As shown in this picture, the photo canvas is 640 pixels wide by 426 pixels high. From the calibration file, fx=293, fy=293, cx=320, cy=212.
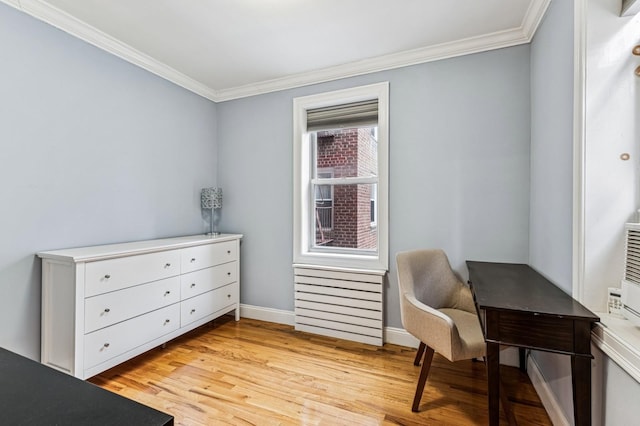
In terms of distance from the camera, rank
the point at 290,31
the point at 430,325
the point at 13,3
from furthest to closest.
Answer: the point at 290,31 → the point at 13,3 → the point at 430,325

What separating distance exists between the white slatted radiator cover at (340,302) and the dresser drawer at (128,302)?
1134 millimetres

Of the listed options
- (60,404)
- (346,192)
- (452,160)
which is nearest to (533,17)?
(452,160)

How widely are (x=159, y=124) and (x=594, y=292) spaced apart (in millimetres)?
3359

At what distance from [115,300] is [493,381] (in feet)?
7.63

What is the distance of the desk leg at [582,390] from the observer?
120cm

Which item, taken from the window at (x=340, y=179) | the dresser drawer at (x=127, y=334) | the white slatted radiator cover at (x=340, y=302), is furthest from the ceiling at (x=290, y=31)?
the dresser drawer at (x=127, y=334)

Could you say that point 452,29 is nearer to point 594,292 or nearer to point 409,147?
point 409,147

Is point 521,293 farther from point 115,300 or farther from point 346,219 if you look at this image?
point 115,300

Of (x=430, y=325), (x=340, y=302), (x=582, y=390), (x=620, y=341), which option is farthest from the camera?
(x=340, y=302)

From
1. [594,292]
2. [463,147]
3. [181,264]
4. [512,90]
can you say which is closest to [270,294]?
[181,264]

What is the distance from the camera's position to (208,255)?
Result: 2.79 metres

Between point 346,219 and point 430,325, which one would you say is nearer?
point 430,325

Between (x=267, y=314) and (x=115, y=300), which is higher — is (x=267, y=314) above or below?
below

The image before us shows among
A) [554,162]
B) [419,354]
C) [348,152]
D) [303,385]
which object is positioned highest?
[348,152]
